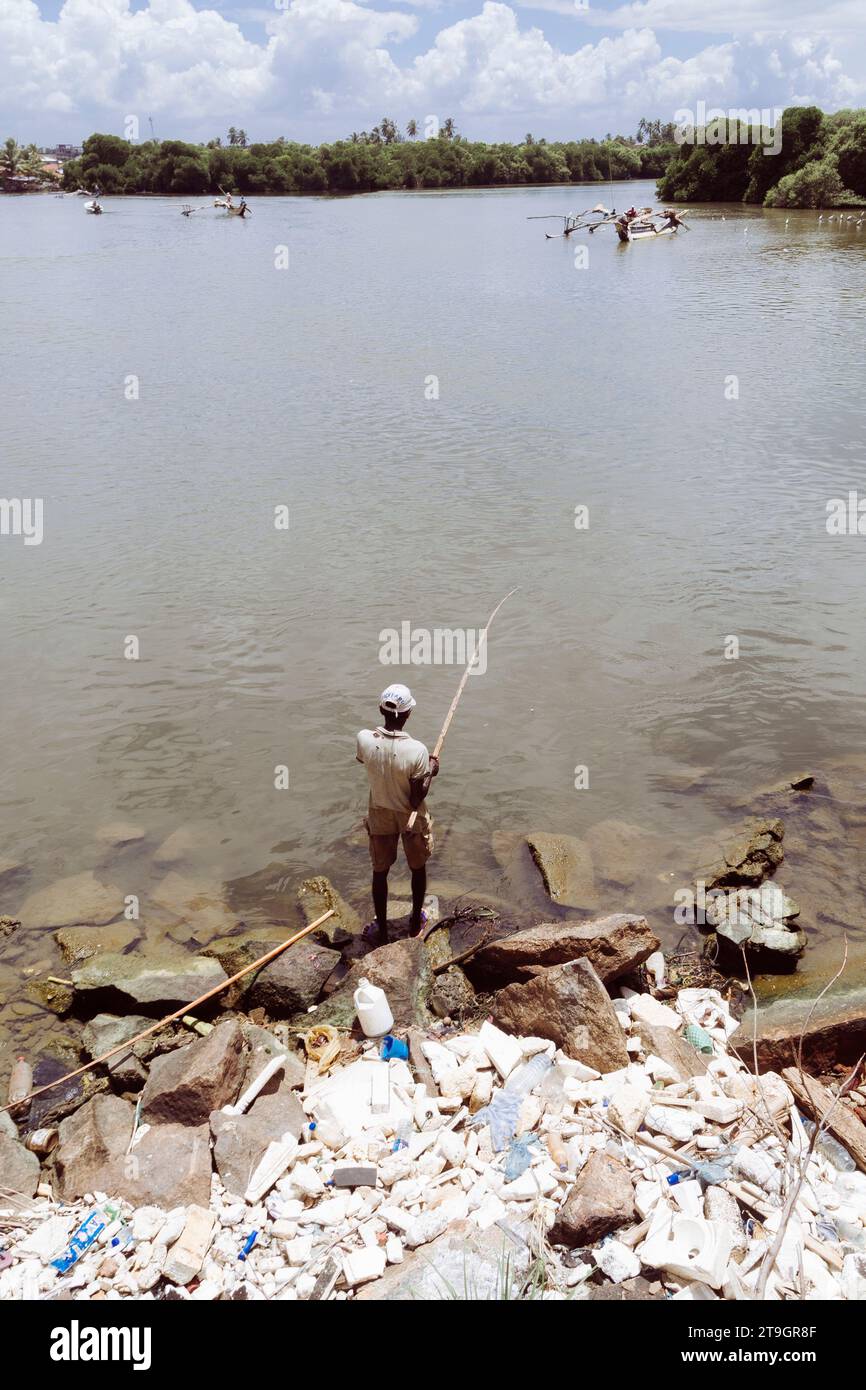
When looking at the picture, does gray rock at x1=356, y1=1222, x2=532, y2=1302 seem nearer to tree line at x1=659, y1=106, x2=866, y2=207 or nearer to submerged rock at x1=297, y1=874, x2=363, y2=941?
submerged rock at x1=297, y1=874, x2=363, y2=941

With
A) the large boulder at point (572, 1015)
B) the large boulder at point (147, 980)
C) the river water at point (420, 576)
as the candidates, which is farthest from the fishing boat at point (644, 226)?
the large boulder at point (572, 1015)

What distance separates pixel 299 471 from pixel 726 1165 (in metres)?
A: 15.8

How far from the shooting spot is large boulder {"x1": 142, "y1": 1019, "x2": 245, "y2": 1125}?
5.59m

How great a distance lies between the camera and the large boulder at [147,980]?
6.96 meters

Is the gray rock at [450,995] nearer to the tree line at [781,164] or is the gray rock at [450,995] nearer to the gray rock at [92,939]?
the gray rock at [92,939]

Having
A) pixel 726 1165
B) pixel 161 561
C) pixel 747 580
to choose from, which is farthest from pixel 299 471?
pixel 726 1165

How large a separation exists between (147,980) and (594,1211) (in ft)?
13.0

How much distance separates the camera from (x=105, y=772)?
10.1 meters

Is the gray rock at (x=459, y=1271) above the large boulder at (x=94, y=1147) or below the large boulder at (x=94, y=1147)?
above

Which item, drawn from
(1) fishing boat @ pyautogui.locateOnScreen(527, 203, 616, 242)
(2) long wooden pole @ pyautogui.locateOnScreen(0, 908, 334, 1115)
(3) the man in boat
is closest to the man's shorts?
(3) the man in boat

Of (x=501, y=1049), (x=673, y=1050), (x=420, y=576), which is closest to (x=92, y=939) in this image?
(x=501, y=1049)

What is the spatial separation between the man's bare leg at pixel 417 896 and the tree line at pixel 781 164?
239 ft

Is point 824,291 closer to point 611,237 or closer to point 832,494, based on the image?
point 832,494

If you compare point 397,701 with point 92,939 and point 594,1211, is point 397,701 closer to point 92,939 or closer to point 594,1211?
point 92,939
